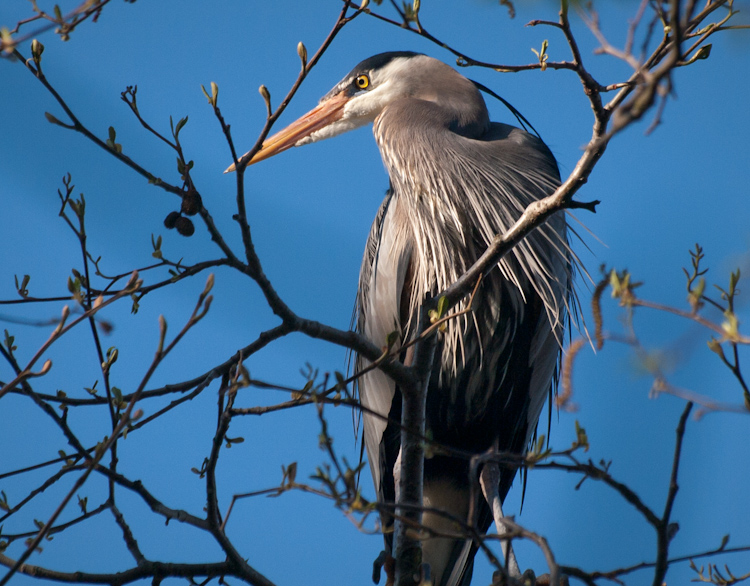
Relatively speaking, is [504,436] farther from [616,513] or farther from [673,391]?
[616,513]

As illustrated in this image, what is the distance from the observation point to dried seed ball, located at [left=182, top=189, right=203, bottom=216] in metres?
1.04

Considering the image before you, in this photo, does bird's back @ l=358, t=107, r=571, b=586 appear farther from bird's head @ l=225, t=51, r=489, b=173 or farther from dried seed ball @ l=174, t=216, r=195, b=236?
dried seed ball @ l=174, t=216, r=195, b=236

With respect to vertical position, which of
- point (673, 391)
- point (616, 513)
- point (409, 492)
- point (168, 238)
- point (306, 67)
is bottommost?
point (673, 391)

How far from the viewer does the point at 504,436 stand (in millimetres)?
2250

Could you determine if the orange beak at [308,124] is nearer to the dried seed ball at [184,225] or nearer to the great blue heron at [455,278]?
the great blue heron at [455,278]

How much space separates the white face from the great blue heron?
19 cm

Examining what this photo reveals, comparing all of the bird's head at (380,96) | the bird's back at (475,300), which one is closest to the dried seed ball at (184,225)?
the bird's back at (475,300)

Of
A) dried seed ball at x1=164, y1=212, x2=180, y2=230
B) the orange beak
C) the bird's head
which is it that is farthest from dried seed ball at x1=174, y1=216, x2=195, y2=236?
the orange beak

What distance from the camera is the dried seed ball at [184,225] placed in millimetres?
1126

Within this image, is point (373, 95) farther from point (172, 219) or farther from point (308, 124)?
point (172, 219)

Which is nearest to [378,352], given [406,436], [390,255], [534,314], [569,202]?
[406,436]

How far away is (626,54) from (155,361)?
0.57m

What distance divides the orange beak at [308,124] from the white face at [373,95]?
16mm

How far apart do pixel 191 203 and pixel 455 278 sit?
1.02 m
